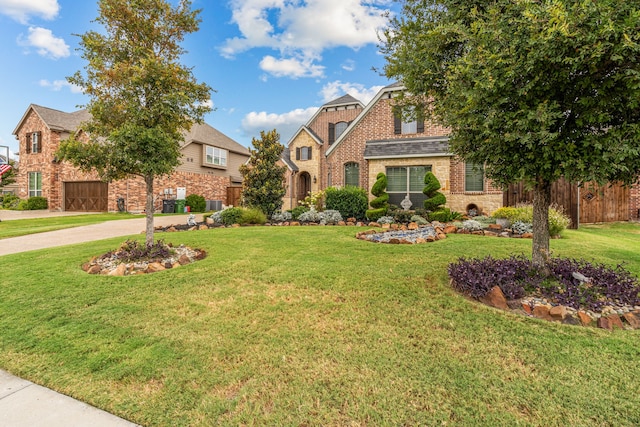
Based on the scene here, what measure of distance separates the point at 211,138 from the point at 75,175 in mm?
10163

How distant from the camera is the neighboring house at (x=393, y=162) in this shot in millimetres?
13438

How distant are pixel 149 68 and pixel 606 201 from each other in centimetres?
1655

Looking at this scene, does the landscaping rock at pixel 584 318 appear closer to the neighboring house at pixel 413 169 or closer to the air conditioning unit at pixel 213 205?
the neighboring house at pixel 413 169

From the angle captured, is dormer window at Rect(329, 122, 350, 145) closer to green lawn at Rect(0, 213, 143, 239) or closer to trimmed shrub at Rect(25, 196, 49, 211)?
green lawn at Rect(0, 213, 143, 239)

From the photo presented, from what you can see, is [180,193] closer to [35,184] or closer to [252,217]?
[252,217]

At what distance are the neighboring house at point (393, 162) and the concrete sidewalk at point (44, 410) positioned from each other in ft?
40.4

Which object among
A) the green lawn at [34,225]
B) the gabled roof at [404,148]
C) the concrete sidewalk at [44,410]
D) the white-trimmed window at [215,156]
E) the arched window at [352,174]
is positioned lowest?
the concrete sidewalk at [44,410]

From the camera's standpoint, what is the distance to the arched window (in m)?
15.8

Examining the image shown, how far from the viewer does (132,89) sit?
213 inches

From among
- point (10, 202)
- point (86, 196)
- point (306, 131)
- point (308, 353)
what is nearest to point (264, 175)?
point (306, 131)

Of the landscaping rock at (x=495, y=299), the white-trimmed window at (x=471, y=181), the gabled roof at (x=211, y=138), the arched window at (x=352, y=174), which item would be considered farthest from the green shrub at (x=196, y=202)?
the landscaping rock at (x=495, y=299)

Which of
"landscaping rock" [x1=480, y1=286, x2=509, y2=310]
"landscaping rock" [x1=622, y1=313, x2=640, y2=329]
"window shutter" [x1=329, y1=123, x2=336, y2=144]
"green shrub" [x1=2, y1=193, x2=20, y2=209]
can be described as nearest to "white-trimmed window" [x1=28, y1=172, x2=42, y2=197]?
"green shrub" [x1=2, y1=193, x2=20, y2=209]

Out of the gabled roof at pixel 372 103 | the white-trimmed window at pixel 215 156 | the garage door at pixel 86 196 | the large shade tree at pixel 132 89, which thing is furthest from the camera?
the white-trimmed window at pixel 215 156

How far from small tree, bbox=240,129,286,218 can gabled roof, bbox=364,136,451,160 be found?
467cm
